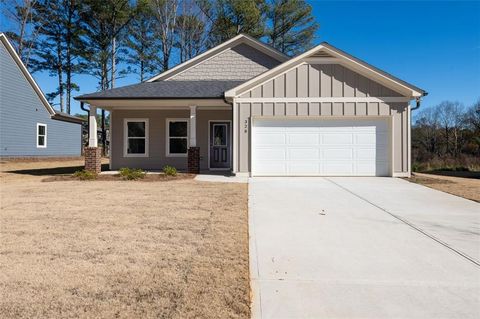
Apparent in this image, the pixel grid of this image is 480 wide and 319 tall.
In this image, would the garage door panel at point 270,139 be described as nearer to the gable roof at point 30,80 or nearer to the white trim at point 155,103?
the white trim at point 155,103

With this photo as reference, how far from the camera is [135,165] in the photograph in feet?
48.1

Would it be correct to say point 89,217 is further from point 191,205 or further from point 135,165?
point 135,165

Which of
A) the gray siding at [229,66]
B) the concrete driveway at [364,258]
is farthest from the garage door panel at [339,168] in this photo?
the gray siding at [229,66]

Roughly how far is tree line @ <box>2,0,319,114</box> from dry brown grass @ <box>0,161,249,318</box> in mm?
22997

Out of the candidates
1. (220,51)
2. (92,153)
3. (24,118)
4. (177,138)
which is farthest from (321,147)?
(24,118)

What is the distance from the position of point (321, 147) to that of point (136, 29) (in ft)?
77.1

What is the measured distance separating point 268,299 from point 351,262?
1299mm

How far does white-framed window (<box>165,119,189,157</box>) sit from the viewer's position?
14.6 m

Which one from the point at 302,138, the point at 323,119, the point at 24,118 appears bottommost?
the point at 302,138

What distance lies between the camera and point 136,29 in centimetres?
2877

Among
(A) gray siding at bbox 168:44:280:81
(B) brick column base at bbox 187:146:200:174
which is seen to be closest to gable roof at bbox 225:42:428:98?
(B) brick column base at bbox 187:146:200:174

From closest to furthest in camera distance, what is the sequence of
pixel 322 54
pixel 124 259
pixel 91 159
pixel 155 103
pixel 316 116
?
pixel 124 259, pixel 322 54, pixel 316 116, pixel 91 159, pixel 155 103

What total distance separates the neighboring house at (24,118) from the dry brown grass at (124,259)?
1512 cm

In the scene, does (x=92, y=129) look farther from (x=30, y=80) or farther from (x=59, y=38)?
(x=59, y=38)
